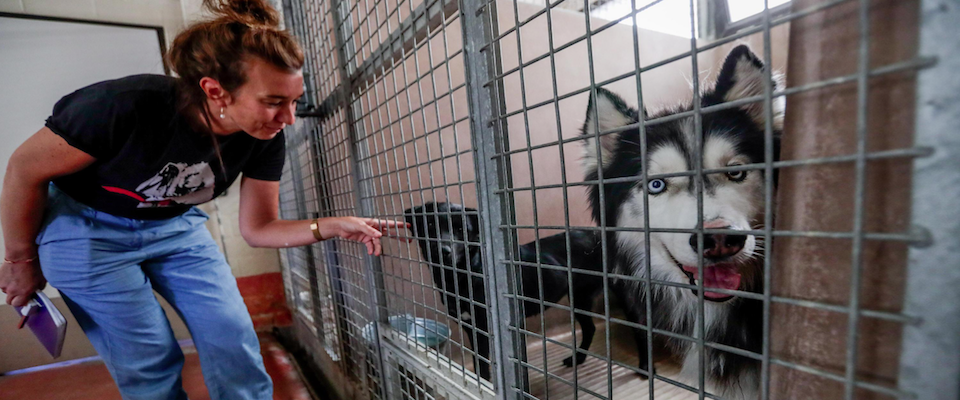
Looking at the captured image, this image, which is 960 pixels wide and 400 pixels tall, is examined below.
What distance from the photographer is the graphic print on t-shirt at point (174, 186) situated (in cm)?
113

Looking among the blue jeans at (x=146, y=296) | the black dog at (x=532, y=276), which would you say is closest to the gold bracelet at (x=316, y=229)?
the black dog at (x=532, y=276)

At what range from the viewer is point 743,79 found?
77 centimetres

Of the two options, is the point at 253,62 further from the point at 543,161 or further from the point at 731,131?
the point at 543,161

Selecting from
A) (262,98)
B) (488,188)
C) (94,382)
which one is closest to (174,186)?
(262,98)

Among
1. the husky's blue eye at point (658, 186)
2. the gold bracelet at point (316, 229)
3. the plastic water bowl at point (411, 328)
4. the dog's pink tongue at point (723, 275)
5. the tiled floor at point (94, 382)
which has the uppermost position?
the husky's blue eye at point (658, 186)

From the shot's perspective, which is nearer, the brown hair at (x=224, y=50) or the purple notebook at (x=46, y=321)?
the brown hair at (x=224, y=50)

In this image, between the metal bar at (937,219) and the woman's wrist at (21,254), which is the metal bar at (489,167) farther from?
the woman's wrist at (21,254)

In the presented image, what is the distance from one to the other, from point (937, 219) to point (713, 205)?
501mm

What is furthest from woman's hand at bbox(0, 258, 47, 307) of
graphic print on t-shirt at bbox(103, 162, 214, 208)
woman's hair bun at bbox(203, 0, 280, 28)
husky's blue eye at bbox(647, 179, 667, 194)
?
husky's blue eye at bbox(647, 179, 667, 194)

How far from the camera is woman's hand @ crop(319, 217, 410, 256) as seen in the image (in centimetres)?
117

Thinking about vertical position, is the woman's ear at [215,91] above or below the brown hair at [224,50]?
below

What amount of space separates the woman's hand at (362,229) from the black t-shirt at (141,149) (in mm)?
387

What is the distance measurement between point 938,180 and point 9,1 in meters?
4.12

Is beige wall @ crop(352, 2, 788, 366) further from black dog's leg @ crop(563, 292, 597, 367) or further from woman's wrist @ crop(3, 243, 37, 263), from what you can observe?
woman's wrist @ crop(3, 243, 37, 263)
